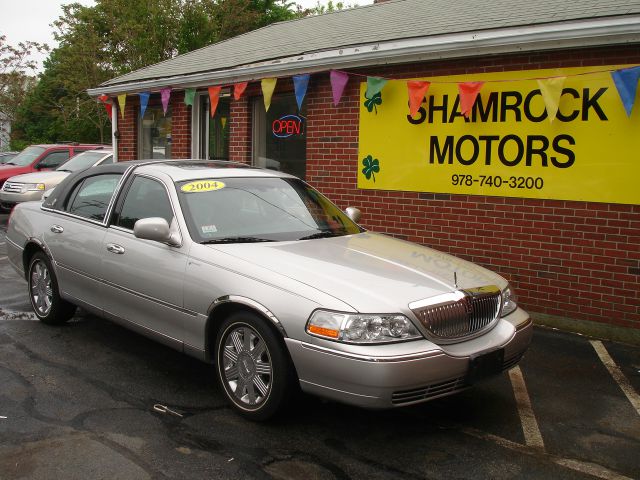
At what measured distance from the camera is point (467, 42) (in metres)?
6.77

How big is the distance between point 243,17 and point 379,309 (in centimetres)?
2623

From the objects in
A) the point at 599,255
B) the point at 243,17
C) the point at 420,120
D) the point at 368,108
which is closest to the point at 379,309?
the point at 599,255

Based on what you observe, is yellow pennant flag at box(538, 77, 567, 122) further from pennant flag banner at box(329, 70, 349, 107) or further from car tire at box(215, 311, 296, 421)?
car tire at box(215, 311, 296, 421)

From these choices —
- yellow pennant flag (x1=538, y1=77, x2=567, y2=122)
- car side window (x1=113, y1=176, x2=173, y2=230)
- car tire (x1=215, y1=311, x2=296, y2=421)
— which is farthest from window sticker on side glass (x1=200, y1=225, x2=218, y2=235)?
yellow pennant flag (x1=538, y1=77, x2=567, y2=122)

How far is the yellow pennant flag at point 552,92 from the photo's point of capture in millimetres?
6371

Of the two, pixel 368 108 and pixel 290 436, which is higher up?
pixel 368 108

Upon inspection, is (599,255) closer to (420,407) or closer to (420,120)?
(420,120)

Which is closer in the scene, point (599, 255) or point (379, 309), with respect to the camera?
point (379, 309)

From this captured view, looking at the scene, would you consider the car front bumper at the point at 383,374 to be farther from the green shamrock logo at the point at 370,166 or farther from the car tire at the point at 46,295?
the green shamrock logo at the point at 370,166

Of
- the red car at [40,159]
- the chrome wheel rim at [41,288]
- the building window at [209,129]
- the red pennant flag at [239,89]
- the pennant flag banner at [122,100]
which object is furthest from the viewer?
the red car at [40,159]

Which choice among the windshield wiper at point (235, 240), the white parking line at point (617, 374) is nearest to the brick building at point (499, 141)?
the white parking line at point (617, 374)

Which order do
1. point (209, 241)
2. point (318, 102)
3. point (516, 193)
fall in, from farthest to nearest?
point (318, 102)
point (516, 193)
point (209, 241)

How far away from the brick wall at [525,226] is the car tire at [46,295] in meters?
3.94

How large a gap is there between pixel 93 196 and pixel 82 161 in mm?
10008
